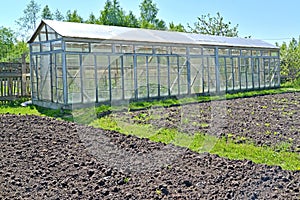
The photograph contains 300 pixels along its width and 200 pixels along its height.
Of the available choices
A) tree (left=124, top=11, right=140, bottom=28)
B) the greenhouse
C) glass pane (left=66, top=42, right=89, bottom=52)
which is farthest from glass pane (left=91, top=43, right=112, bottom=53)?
tree (left=124, top=11, right=140, bottom=28)

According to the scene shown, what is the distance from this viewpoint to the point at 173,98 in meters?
12.9

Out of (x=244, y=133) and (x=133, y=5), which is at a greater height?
(x=133, y=5)

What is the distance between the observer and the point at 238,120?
819cm

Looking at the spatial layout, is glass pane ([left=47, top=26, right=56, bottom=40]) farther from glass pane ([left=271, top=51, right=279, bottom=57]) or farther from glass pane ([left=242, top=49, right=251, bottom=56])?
glass pane ([left=271, top=51, right=279, bottom=57])

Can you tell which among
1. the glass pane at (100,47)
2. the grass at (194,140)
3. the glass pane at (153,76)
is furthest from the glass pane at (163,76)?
the grass at (194,140)

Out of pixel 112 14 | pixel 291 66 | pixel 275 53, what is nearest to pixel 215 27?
pixel 291 66

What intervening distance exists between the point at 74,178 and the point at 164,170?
1.08 metres

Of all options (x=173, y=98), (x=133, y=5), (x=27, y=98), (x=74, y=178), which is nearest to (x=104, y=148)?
(x=74, y=178)

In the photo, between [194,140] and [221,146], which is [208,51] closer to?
[194,140]

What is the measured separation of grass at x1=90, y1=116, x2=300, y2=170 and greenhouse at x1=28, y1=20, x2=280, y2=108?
3.29 metres

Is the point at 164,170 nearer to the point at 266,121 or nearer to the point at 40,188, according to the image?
the point at 40,188

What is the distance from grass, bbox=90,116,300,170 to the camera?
5.02 m

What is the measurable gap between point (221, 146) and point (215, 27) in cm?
2367

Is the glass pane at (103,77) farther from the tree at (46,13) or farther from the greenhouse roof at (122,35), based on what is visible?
the tree at (46,13)
